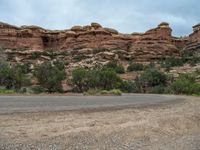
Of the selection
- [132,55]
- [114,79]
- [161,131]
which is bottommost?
[161,131]

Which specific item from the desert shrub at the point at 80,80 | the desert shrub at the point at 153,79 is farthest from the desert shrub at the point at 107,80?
the desert shrub at the point at 153,79

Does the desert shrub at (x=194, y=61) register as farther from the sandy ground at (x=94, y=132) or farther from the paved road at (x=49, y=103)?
the sandy ground at (x=94, y=132)

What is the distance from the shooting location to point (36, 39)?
93.0 metres

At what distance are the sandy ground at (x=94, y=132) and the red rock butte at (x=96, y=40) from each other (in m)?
71.7

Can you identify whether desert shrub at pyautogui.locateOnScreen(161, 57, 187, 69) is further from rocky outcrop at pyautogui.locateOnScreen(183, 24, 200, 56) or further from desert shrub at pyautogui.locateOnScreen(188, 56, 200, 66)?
rocky outcrop at pyautogui.locateOnScreen(183, 24, 200, 56)

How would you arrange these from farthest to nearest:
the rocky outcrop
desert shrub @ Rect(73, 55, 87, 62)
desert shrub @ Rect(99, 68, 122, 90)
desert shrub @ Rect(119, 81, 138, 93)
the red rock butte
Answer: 1. the red rock butte
2. the rocky outcrop
3. desert shrub @ Rect(73, 55, 87, 62)
4. desert shrub @ Rect(119, 81, 138, 93)
5. desert shrub @ Rect(99, 68, 122, 90)

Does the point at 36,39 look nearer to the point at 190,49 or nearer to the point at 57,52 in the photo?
the point at 57,52

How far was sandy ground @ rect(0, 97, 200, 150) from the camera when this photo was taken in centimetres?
911

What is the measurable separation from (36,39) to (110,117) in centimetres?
8190

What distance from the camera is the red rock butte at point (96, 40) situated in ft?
290

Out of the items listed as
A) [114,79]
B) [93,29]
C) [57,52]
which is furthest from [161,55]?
[114,79]

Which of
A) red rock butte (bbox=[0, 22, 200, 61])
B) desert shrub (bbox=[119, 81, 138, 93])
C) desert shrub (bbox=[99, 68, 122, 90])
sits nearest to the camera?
desert shrub (bbox=[99, 68, 122, 90])

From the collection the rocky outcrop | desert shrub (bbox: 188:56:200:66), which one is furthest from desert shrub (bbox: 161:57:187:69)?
the rocky outcrop

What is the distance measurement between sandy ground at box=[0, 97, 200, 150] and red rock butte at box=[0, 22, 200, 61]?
2824 inches
